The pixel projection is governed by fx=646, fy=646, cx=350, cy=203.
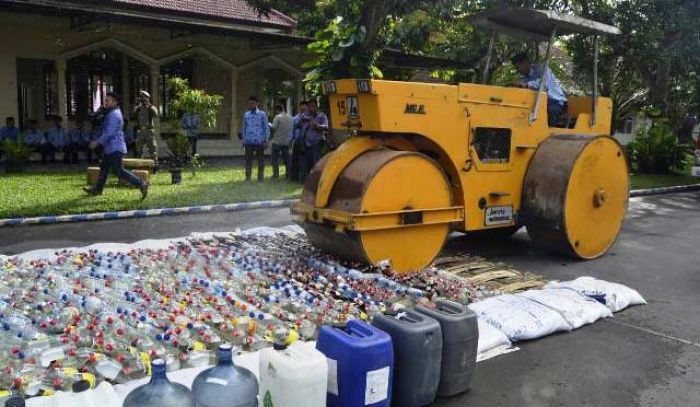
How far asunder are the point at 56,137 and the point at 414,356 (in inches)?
581

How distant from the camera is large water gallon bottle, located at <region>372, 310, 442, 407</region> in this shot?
139 inches

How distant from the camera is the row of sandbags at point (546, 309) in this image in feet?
15.4

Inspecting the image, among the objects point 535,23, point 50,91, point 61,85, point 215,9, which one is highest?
point 215,9

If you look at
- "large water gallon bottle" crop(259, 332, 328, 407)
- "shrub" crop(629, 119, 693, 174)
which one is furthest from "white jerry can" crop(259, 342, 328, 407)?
"shrub" crop(629, 119, 693, 174)

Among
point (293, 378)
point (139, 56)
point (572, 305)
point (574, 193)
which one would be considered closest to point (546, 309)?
point (572, 305)

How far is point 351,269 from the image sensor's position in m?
5.94

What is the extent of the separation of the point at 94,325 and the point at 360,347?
2.07m

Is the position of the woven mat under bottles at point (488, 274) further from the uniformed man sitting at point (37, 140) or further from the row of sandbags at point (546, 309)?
the uniformed man sitting at point (37, 140)

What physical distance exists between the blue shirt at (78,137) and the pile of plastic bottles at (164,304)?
36.0 feet

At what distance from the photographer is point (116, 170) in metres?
10.4

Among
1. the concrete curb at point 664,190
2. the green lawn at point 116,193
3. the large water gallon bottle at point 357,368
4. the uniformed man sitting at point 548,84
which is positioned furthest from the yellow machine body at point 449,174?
the concrete curb at point 664,190

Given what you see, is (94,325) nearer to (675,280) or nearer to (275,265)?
(275,265)

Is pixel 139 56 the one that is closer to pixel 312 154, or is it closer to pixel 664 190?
pixel 312 154

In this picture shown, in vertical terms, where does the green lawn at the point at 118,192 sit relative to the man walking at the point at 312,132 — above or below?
below
